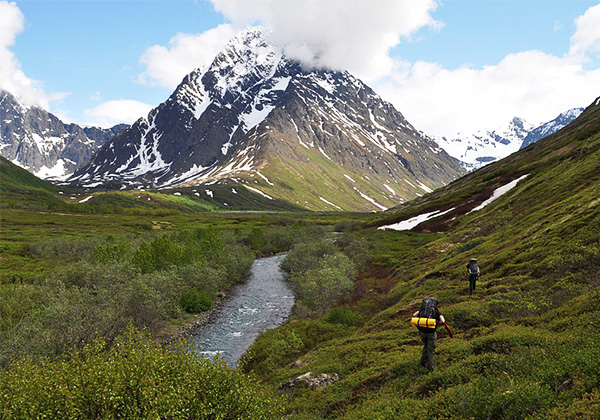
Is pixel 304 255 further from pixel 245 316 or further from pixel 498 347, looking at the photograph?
pixel 498 347

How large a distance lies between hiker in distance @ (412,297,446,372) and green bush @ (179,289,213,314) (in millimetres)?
50734

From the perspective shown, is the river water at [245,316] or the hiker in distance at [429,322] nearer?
the hiker in distance at [429,322]

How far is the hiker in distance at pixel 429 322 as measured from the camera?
16.7 m

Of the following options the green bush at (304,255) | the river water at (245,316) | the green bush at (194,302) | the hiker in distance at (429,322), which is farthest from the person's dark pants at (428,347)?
the green bush at (304,255)

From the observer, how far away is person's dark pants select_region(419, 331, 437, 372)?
17.0 m

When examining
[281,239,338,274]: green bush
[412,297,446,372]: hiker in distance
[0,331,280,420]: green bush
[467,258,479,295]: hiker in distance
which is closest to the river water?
[281,239,338,274]: green bush

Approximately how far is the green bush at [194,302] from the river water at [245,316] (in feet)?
9.84

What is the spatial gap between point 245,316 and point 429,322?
4666 centimetres

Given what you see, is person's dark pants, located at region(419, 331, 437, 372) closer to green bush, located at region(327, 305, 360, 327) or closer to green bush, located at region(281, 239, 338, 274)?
green bush, located at region(327, 305, 360, 327)

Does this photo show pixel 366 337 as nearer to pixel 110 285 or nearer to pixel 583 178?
pixel 110 285

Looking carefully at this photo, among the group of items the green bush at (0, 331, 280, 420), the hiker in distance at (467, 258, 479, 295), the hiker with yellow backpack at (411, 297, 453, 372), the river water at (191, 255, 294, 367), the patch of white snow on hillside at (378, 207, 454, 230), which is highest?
the patch of white snow on hillside at (378, 207, 454, 230)

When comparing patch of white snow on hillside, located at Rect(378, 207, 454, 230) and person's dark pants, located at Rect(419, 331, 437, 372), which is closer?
person's dark pants, located at Rect(419, 331, 437, 372)

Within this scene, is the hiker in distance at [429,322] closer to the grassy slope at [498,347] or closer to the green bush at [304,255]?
the grassy slope at [498,347]

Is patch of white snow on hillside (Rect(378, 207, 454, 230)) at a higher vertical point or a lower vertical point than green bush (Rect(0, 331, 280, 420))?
higher
